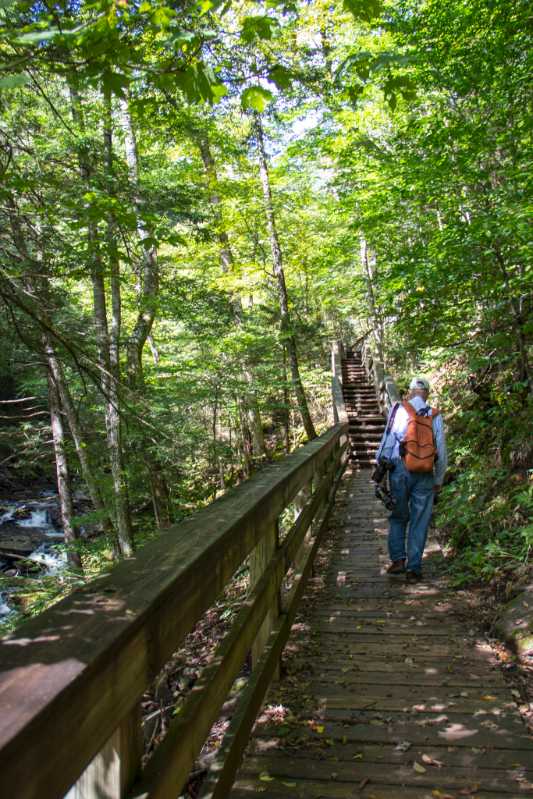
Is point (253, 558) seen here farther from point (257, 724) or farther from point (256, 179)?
point (256, 179)

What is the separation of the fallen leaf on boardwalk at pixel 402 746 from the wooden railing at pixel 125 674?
70cm

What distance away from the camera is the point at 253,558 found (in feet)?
9.04

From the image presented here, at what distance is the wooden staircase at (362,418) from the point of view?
12.3 m

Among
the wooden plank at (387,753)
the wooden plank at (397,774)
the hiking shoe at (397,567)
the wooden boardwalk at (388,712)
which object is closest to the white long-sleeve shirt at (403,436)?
the hiking shoe at (397,567)

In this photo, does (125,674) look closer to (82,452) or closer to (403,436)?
(403,436)

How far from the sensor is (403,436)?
16.0 ft

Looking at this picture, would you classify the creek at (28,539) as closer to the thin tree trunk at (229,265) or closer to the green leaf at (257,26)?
the thin tree trunk at (229,265)

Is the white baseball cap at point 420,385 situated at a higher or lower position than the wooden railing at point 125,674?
higher

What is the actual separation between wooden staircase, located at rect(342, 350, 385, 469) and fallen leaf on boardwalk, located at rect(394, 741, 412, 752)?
9.38 metres

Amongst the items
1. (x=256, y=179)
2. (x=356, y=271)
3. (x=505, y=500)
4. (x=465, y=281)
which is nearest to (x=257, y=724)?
(x=505, y=500)

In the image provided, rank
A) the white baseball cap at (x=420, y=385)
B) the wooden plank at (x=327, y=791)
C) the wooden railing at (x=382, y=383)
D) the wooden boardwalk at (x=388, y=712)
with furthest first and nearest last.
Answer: the wooden railing at (x=382, y=383) → the white baseball cap at (x=420, y=385) → the wooden boardwalk at (x=388, y=712) → the wooden plank at (x=327, y=791)

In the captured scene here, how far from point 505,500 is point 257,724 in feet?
12.6

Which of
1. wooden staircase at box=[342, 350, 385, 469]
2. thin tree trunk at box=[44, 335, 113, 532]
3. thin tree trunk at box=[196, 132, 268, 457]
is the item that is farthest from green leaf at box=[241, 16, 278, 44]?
wooden staircase at box=[342, 350, 385, 469]

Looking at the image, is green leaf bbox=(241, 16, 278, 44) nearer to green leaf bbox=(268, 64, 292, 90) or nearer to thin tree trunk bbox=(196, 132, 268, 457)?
green leaf bbox=(268, 64, 292, 90)
